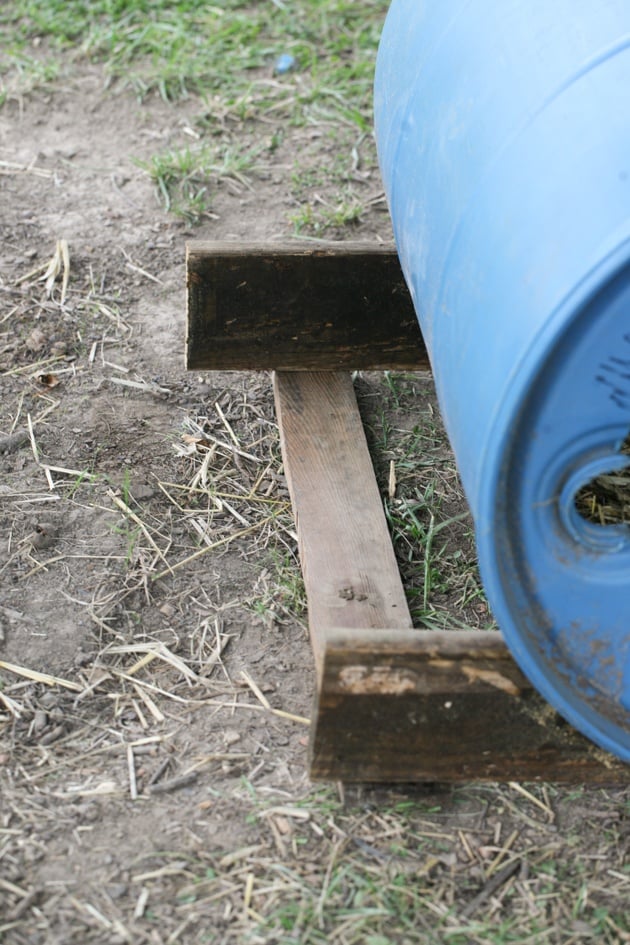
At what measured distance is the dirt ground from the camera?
2180 millimetres

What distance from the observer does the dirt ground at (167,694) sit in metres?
2.18

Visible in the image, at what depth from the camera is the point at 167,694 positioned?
2619 mm

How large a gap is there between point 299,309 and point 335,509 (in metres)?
0.57

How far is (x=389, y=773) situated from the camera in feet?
7.50

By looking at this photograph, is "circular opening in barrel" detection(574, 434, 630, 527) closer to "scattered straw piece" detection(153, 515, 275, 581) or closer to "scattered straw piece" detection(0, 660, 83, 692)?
"scattered straw piece" detection(153, 515, 275, 581)

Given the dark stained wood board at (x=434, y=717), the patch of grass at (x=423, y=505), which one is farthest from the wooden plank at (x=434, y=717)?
the patch of grass at (x=423, y=505)

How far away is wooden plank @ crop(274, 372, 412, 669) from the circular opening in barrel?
1.66 ft

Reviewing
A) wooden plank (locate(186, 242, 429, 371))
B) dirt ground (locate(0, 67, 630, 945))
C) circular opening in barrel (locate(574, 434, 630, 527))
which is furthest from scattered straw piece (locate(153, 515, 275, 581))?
circular opening in barrel (locate(574, 434, 630, 527))

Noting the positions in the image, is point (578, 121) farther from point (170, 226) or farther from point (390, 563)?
point (170, 226)

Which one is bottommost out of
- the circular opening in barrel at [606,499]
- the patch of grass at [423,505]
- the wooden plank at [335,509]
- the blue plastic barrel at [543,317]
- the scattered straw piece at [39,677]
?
the scattered straw piece at [39,677]

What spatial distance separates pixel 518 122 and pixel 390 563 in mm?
1147

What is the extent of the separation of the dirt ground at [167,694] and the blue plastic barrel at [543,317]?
0.39m

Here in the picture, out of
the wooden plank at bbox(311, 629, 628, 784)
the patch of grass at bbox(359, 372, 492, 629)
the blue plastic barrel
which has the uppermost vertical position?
the blue plastic barrel

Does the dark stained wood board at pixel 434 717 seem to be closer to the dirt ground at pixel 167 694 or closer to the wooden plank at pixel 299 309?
the dirt ground at pixel 167 694
